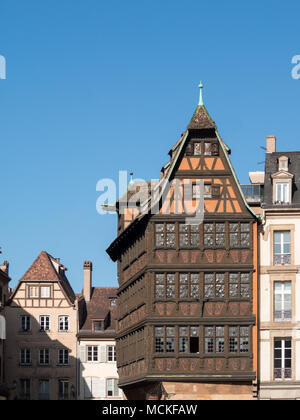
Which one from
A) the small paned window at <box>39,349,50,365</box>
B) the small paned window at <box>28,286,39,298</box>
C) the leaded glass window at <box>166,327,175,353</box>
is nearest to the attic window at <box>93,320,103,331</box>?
the small paned window at <box>39,349,50,365</box>

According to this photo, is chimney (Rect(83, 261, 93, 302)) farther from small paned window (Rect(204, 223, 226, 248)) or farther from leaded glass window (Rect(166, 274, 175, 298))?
small paned window (Rect(204, 223, 226, 248))

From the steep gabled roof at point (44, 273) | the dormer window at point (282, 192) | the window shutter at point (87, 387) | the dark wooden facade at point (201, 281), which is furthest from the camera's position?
the steep gabled roof at point (44, 273)

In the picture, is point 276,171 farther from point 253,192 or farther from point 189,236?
point 189,236

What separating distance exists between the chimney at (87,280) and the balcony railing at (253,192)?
31.4 m

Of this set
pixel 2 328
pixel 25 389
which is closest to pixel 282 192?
pixel 2 328

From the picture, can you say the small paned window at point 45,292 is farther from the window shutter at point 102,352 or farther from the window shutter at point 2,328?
the window shutter at point 102,352

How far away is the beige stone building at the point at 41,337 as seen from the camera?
7738cm

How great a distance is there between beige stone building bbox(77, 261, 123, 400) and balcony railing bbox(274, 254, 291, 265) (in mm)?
30209

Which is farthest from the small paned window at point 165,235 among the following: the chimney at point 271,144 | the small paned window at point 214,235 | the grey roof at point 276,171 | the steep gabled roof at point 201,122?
the chimney at point 271,144

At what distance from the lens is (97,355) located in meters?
78.1

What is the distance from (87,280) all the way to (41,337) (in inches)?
243

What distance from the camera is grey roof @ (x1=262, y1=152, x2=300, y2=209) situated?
166 ft
